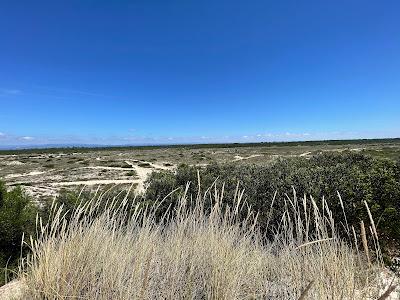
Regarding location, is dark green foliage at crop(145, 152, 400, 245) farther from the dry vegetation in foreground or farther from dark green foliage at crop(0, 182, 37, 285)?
dark green foliage at crop(0, 182, 37, 285)

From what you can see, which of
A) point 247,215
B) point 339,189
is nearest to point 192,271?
point 247,215

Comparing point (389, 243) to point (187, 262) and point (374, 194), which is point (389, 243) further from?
point (187, 262)

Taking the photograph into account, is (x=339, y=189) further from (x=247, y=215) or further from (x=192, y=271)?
(x=192, y=271)

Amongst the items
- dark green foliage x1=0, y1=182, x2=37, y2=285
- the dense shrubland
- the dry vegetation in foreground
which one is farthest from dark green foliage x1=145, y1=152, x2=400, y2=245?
dark green foliage x1=0, y1=182, x2=37, y2=285

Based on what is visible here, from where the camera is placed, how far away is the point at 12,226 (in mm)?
7594

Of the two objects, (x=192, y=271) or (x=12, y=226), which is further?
(x=12, y=226)

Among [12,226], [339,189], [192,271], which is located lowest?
[12,226]

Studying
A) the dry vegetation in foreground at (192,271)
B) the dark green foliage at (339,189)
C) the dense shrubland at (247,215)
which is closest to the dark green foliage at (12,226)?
the dense shrubland at (247,215)

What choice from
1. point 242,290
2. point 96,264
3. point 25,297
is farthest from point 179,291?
point 25,297

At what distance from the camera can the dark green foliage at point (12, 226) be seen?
24.4 feet

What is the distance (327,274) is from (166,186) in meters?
6.16

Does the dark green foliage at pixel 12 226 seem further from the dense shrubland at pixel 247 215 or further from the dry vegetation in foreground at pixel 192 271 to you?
the dry vegetation in foreground at pixel 192 271

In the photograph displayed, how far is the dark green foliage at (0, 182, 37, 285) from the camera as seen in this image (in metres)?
7.45

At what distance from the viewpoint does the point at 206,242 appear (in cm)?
323
